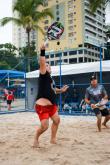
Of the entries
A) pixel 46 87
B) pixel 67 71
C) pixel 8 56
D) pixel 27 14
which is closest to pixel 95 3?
pixel 27 14

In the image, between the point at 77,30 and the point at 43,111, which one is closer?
the point at 43,111

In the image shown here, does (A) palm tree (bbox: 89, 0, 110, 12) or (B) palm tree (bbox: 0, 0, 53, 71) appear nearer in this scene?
(A) palm tree (bbox: 89, 0, 110, 12)

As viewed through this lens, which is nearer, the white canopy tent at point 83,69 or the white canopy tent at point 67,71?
the white canopy tent at point 83,69

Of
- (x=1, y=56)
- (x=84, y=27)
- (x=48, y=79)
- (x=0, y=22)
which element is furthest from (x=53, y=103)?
(x=84, y=27)

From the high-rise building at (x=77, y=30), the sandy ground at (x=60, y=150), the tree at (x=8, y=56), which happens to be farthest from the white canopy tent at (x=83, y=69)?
the high-rise building at (x=77, y=30)

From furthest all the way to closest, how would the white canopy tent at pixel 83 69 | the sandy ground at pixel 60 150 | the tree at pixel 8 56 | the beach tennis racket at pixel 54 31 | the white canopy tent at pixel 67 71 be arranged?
the tree at pixel 8 56
the white canopy tent at pixel 67 71
the white canopy tent at pixel 83 69
the beach tennis racket at pixel 54 31
the sandy ground at pixel 60 150

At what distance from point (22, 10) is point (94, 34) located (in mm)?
88215

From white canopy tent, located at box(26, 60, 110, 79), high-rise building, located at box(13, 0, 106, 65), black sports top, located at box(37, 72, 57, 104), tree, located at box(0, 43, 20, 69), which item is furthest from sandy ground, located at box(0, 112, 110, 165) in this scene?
high-rise building, located at box(13, 0, 106, 65)

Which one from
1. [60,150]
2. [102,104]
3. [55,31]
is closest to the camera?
[60,150]

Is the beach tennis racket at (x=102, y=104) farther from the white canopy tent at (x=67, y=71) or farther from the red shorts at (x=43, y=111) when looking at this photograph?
the white canopy tent at (x=67, y=71)

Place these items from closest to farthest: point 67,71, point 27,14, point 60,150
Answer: point 60,150
point 67,71
point 27,14

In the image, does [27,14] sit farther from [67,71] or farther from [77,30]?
[77,30]

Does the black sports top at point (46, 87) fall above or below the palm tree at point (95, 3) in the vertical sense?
below

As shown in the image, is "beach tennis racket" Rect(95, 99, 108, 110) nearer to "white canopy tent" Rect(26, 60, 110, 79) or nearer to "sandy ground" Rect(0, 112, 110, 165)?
"sandy ground" Rect(0, 112, 110, 165)
